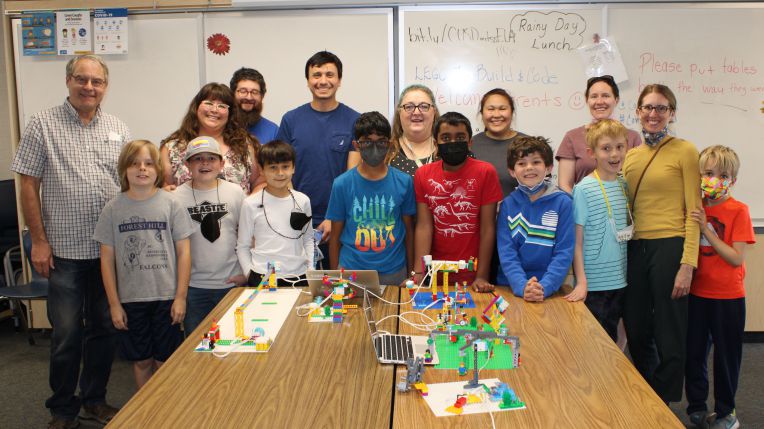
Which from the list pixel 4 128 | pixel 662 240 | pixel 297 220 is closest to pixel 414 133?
pixel 297 220

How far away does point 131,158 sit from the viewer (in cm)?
261

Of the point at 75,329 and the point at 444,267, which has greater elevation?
the point at 444,267

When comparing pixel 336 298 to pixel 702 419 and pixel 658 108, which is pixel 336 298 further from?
pixel 702 419

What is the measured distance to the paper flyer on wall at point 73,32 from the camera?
4.12 meters

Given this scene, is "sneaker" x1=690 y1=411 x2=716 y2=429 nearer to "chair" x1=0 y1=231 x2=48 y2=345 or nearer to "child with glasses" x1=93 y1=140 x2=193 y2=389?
"child with glasses" x1=93 y1=140 x2=193 y2=389

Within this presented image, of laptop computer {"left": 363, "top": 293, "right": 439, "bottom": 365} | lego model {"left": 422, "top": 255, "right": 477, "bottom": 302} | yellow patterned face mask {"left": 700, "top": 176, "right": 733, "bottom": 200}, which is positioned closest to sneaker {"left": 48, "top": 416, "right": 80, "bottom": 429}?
laptop computer {"left": 363, "top": 293, "right": 439, "bottom": 365}

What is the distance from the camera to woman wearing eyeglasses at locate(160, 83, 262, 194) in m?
2.95

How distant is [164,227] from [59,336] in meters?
0.80

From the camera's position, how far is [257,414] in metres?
1.49

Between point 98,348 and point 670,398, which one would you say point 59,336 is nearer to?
point 98,348

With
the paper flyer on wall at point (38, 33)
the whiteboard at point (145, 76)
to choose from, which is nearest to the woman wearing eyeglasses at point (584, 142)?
the whiteboard at point (145, 76)

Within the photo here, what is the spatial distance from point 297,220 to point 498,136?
46.3 inches

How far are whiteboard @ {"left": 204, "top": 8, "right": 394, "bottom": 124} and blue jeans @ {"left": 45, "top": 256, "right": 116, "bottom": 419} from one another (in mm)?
1911

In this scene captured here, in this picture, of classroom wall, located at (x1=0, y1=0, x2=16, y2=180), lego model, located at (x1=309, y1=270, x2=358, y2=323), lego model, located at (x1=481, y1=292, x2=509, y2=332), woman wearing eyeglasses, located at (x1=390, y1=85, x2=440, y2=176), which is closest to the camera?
lego model, located at (x1=481, y1=292, x2=509, y2=332)
